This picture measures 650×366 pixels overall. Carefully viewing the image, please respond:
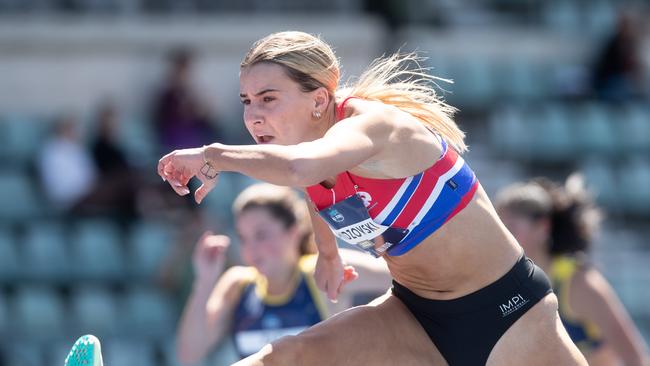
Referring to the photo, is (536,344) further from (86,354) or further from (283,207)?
(283,207)

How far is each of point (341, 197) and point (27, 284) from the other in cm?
604

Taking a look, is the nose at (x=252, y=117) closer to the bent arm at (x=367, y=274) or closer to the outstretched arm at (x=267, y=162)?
the outstretched arm at (x=267, y=162)

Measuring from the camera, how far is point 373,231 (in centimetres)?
419

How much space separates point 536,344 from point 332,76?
1059 mm

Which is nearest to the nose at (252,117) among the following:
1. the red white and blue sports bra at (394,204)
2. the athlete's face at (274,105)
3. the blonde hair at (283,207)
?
the athlete's face at (274,105)

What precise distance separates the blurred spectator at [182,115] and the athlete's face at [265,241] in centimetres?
463

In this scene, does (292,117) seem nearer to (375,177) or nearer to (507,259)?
(375,177)

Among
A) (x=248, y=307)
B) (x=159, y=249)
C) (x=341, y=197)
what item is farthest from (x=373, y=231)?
(x=159, y=249)

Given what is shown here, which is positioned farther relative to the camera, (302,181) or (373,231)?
(373,231)

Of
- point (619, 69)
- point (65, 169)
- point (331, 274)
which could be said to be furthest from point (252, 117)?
point (619, 69)

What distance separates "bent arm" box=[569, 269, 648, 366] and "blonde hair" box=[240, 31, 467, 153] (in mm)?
1837

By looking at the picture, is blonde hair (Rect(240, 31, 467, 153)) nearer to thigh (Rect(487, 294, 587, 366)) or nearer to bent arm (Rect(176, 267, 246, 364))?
thigh (Rect(487, 294, 587, 366))

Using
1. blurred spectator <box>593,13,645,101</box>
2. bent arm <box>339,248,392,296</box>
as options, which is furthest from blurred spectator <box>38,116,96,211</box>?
blurred spectator <box>593,13,645,101</box>

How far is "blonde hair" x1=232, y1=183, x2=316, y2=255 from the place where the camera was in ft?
19.3
